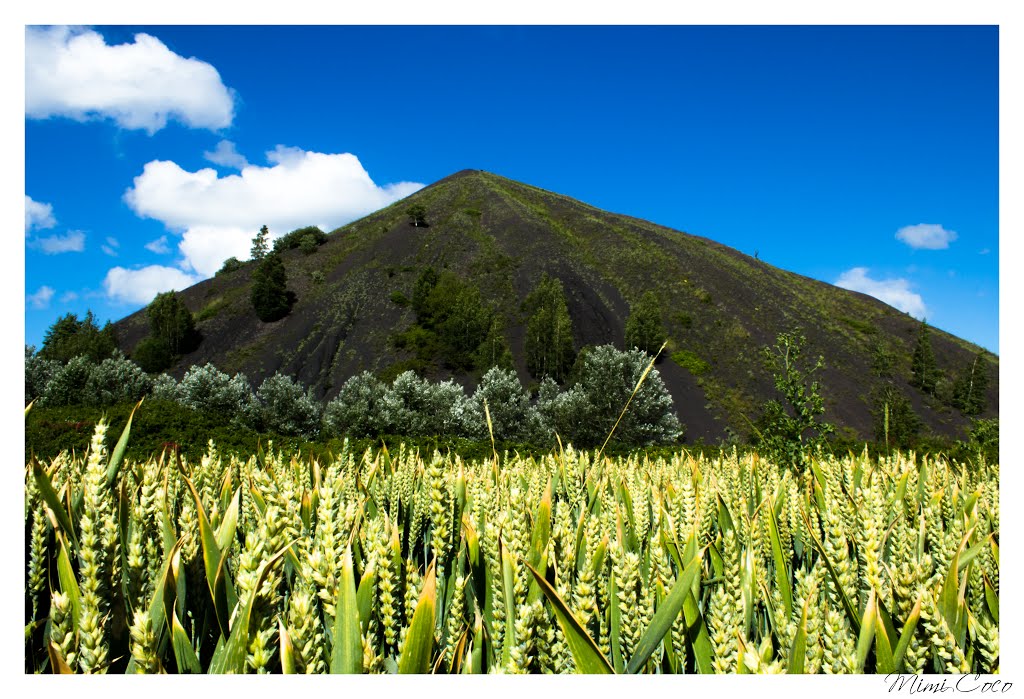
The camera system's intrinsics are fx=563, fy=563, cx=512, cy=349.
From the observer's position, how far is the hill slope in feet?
141

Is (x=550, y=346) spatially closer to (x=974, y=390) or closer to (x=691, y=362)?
(x=691, y=362)

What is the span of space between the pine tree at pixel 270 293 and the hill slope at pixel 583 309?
100cm

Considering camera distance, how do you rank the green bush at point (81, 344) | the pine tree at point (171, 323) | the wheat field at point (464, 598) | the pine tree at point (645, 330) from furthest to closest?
1. the pine tree at point (171, 323)
2. the pine tree at point (645, 330)
3. the green bush at point (81, 344)
4. the wheat field at point (464, 598)

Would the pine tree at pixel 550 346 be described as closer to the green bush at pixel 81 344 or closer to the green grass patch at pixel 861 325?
the green bush at pixel 81 344

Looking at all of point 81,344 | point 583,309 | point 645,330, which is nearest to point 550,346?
point 645,330

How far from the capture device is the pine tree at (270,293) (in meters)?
54.6

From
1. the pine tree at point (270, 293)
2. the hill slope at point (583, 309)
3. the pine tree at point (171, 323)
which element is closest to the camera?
the hill slope at point (583, 309)

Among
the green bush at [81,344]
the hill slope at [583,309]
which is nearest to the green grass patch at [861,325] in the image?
the hill slope at [583,309]

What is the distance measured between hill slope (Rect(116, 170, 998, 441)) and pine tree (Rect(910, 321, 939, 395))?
3.09ft

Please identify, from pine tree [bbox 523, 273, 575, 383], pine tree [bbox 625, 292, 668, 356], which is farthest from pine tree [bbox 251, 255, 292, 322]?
pine tree [bbox 625, 292, 668, 356]

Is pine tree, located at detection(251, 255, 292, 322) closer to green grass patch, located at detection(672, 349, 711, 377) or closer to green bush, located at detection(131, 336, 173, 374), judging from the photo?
green bush, located at detection(131, 336, 173, 374)
